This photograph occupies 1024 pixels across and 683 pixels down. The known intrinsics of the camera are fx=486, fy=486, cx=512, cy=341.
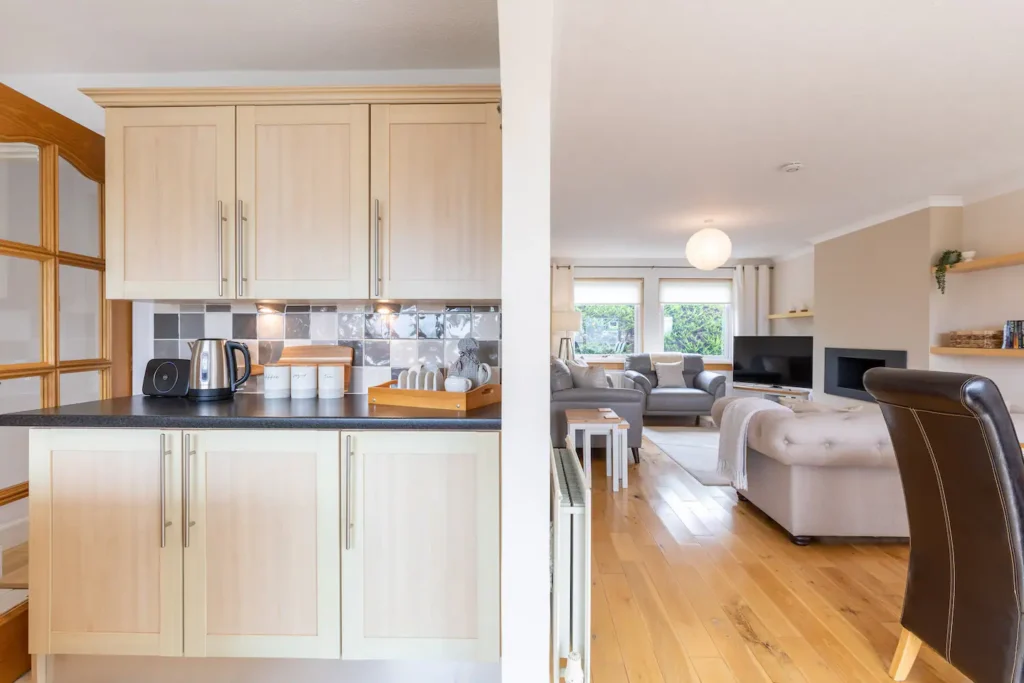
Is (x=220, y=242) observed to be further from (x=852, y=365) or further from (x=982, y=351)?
(x=852, y=365)

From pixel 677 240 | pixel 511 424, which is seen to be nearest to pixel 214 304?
pixel 511 424

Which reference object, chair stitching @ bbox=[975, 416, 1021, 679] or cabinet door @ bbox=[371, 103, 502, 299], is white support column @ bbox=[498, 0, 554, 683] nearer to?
cabinet door @ bbox=[371, 103, 502, 299]

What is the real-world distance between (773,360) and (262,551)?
22.5ft

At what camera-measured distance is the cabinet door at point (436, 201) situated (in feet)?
6.17

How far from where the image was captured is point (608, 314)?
24.7 feet

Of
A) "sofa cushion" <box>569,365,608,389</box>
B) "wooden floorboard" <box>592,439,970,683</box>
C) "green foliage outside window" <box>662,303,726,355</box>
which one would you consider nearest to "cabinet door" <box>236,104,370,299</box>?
"wooden floorboard" <box>592,439,970,683</box>

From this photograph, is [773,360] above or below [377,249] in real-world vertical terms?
below

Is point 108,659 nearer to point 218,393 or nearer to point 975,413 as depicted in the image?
point 218,393

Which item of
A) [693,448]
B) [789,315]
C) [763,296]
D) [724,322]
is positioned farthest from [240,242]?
[763,296]

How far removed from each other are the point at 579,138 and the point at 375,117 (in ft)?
4.98

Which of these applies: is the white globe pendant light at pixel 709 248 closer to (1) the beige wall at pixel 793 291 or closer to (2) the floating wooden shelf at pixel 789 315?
(2) the floating wooden shelf at pixel 789 315

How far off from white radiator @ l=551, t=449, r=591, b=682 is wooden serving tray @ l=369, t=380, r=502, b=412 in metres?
0.44

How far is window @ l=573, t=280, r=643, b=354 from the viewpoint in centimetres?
751

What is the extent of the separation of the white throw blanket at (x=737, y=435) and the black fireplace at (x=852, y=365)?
2539 mm
